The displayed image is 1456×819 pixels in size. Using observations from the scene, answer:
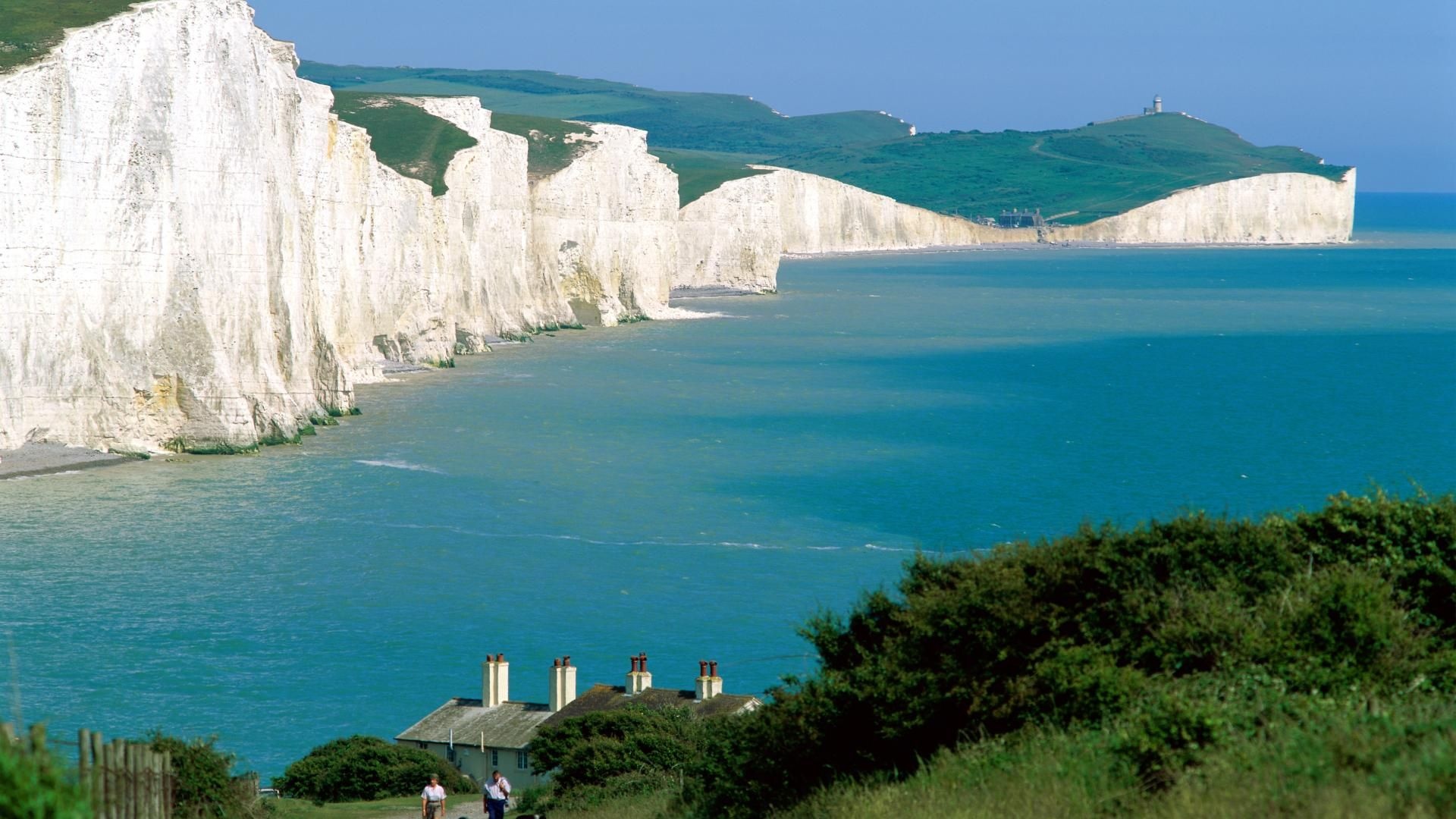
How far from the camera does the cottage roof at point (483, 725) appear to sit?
27484 millimetres

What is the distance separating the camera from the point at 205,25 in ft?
182

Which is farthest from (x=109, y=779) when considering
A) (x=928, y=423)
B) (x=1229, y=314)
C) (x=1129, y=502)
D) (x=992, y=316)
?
(x=1229, y=314)

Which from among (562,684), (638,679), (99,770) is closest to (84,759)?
(99,770)

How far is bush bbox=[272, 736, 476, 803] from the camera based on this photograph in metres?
25.2

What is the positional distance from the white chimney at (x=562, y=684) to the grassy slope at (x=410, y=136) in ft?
202

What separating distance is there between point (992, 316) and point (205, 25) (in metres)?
75.0

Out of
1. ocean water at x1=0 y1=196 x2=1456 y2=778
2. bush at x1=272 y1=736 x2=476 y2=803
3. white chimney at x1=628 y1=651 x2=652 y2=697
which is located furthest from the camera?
ocean water at x1=0 y1=196 x2=1456 y2=778

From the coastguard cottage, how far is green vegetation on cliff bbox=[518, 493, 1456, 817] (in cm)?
851

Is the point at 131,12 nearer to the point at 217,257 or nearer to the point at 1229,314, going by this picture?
the point at 217,257

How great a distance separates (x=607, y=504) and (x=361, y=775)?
910 inches

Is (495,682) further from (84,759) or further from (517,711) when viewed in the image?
(84,759)

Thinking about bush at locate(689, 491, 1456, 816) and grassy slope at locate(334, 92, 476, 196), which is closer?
bush at locate(689, 491, 1456, 816)

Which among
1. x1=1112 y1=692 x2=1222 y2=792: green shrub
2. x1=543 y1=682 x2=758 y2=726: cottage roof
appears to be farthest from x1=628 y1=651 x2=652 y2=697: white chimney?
x1=1112 y1=692 x2=1222 y2=792: green shrub

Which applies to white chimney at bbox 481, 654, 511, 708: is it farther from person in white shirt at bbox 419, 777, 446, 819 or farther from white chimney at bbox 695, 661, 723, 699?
person in white shirt at bbox 419, 777, 446, 819
